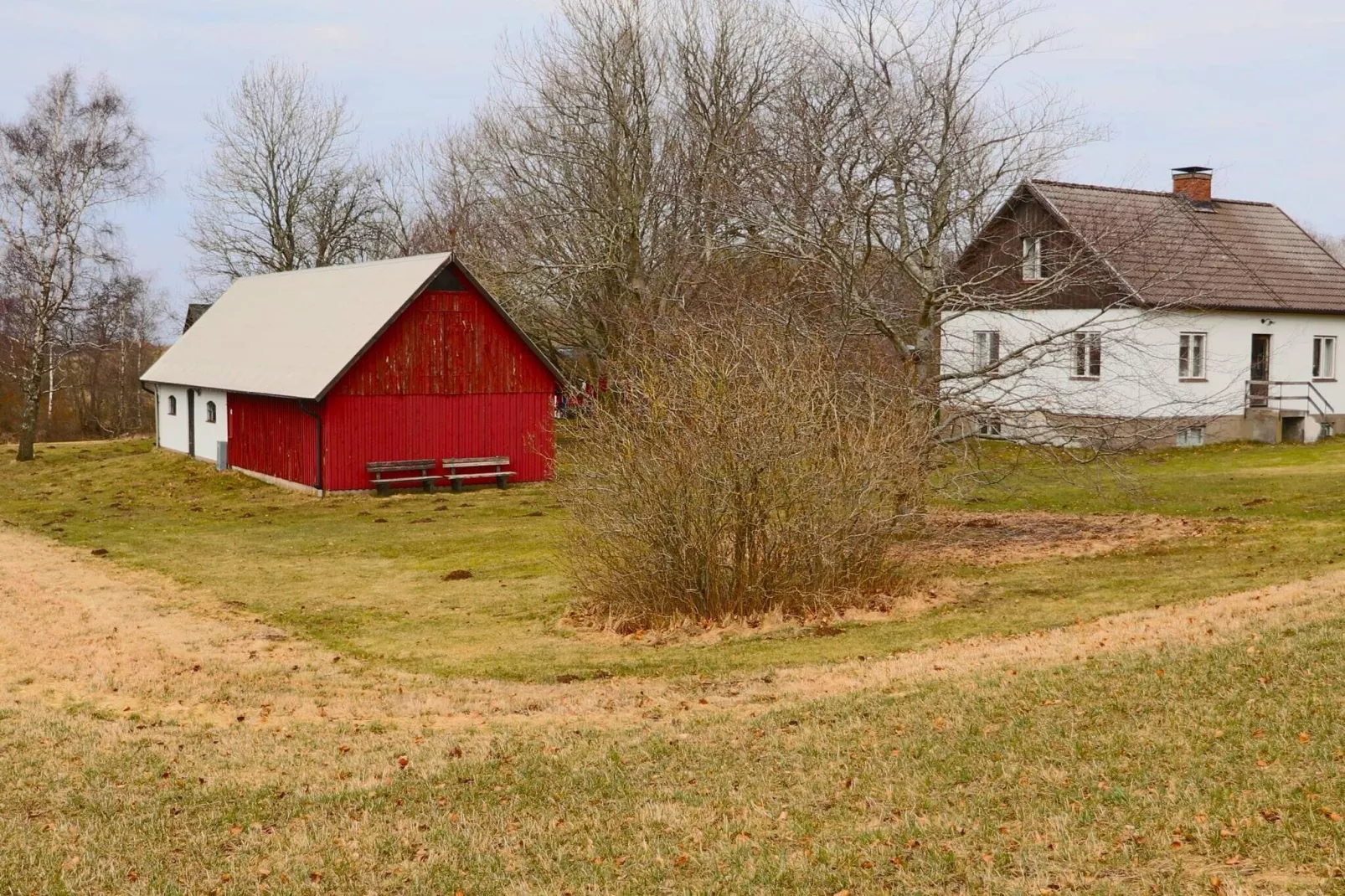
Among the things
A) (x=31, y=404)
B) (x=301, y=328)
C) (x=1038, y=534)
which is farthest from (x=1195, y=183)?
(x=31, y=404)

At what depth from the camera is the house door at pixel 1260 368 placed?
34719 mm

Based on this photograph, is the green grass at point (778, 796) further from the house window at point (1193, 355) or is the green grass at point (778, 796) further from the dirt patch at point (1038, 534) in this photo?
the house window at point (1193, 355)

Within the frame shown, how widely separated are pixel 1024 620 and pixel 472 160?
37358mm

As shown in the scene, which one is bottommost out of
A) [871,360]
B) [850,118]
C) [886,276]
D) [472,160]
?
[871,360]

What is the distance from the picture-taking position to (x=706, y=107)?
3922 cm

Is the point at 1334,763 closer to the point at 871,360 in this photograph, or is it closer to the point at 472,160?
the point at 871,360

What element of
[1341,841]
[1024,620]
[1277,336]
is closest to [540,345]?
[1277,336]

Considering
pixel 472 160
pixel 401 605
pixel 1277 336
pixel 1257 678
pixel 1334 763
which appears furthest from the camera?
pixel 472 160

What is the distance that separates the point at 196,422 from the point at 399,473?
10805 mm

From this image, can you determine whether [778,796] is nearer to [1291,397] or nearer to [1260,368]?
[1291,397]

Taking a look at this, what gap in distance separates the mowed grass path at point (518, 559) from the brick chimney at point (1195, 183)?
8.23m

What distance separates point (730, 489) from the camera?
14844 millimetres

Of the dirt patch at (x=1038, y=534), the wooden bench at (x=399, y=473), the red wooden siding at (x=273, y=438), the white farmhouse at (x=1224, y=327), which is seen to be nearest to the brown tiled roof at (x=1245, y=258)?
the white farmhouse at (x=1224, y=327)

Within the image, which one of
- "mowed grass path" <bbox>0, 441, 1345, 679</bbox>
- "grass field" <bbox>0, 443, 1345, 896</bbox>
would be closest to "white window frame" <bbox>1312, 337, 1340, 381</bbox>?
"mowed grass path" <bbox>0, 441, 1345, 679</bbox>
